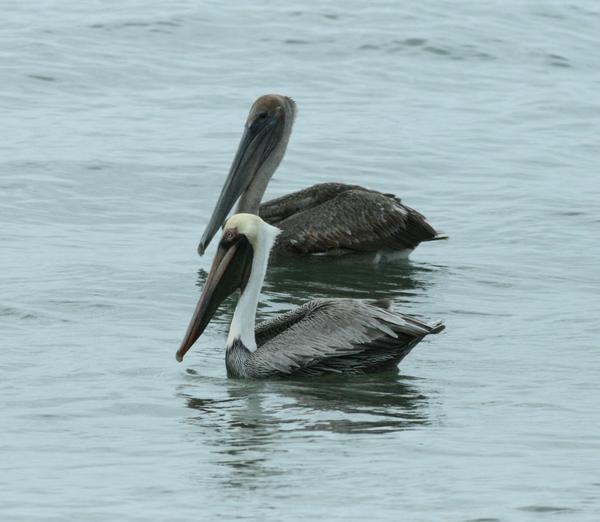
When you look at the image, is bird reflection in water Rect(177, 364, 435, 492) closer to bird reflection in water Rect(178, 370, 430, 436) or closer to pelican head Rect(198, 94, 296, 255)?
bird reflection in water Rect(178, 370, 430, 436)

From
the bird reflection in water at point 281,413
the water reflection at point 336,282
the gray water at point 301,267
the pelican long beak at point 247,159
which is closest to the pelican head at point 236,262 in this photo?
the gray water at point 301,267

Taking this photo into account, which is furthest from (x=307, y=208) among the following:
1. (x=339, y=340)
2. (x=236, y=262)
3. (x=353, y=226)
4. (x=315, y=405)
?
(x=315, y=405)

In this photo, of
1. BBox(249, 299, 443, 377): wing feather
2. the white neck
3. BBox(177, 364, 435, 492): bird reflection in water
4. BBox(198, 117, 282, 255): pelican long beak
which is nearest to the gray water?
BBox(177, 364, 435, 492): bird reflection in water

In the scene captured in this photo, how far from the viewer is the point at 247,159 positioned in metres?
11.5

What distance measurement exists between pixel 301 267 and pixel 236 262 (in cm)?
295

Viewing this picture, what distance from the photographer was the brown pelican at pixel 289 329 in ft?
26.0

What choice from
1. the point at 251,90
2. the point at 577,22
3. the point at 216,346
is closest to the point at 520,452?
the point at 216,346

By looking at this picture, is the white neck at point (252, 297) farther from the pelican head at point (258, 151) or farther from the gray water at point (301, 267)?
the pelican head at point (258, 151)

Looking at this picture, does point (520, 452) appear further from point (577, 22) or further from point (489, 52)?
point (577, 22)

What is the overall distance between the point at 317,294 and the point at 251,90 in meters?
7.26

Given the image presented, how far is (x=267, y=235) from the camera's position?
27.0ft

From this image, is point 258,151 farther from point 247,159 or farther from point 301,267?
point 301,267

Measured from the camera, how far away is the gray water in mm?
5949

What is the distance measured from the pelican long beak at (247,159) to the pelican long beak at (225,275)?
8.84ft
